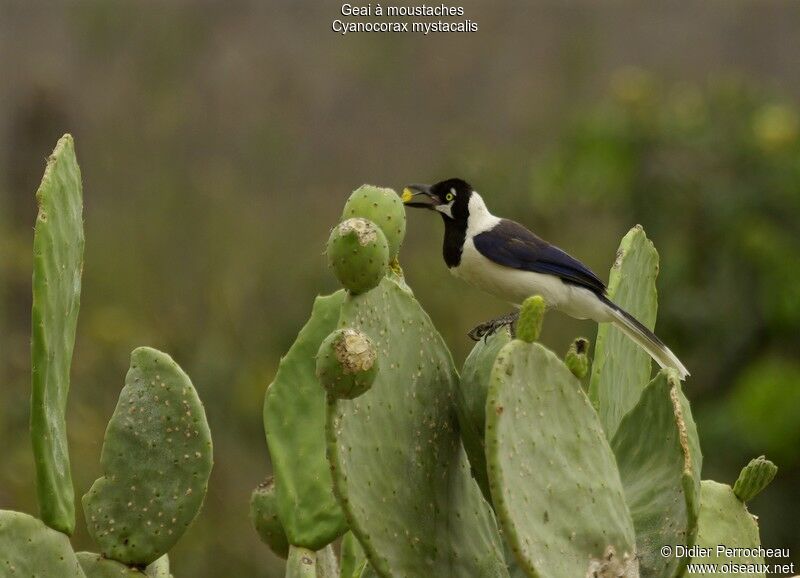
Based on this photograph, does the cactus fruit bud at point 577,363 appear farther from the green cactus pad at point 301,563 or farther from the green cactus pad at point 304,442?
the green cactus pad at point 301,563

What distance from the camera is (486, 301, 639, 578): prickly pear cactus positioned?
229cm

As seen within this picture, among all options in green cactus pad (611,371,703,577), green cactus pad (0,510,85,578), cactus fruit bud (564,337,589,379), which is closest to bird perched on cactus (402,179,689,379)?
green cactus pad (611,371,703,577)

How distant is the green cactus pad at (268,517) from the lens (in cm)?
305

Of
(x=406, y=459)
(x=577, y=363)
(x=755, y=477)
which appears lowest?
(x=755, y=477)

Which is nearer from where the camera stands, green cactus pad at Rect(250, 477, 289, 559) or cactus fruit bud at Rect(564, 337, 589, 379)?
cactus fruit bud at Rect(564, 337, 589, 379)

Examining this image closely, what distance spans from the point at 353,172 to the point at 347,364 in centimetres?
1155

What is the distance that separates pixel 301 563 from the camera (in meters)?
2.85

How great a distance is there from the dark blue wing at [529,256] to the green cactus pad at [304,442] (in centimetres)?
69

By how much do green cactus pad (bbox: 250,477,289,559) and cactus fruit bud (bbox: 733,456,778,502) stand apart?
0.92m

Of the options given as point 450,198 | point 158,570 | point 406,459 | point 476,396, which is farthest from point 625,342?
point 158,570

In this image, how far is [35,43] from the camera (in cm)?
1475

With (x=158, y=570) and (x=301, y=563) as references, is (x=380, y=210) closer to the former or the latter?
(x=301, y=563)

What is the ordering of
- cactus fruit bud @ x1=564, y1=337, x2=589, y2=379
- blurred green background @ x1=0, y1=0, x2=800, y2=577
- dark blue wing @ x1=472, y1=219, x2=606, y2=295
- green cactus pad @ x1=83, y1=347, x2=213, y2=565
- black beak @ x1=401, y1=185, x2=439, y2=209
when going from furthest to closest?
blurred green background @ x1=0, y1=0, x2=800, y2=577 → dark blue wing @ x1=472, y1=219, x2=606, y2=295 → black beak @ x1=401, y1=185, x2=439, y2=209 → green cactus pad @ x1=83, y1=347, x2=213, y2=565 → cactus fruit bud @ x1=564, y1=337, x2=589, y2=379

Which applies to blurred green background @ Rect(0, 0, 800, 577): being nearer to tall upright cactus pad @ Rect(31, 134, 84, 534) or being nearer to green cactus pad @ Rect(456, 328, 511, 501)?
tall upright cactus pad @ Rect(31, 134, 84, 534)
